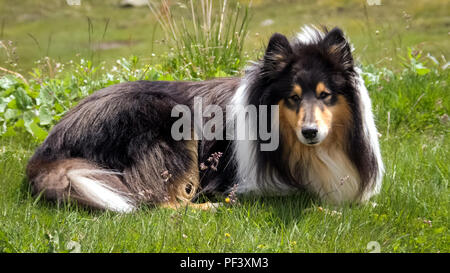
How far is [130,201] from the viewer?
4160mm

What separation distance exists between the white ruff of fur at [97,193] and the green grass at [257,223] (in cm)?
8

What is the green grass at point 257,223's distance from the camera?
134 inches

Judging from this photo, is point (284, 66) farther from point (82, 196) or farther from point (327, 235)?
point (82, 196)

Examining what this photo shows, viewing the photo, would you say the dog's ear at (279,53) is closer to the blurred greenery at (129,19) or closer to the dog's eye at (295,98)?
the dog's eye at (295,98)

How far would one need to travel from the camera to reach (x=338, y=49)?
399cm

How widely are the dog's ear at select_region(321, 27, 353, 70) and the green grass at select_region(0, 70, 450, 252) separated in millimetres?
1059

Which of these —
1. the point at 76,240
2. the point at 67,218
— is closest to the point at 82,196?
the point at 67,218

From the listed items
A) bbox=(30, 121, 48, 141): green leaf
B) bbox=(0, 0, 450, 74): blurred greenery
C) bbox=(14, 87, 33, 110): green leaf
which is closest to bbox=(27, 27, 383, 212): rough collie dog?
bbox=(30, 121, 48, 141): green leaf

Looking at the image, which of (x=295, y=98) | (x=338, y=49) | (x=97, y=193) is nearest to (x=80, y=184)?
(x=97, y=193)

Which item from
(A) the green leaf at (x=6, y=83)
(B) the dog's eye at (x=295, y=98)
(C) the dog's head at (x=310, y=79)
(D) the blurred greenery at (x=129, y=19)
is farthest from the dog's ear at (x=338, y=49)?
(D) the blurred greenery at (x=129, y=19)

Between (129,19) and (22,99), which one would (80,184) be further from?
(129,19)

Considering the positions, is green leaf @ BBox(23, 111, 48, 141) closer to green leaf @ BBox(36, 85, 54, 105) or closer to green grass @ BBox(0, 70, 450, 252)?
green leaf @ BBox(36, 85, 54, 105)

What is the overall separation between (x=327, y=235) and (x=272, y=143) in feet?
2.92

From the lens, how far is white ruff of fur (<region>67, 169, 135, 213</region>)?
3992mm
